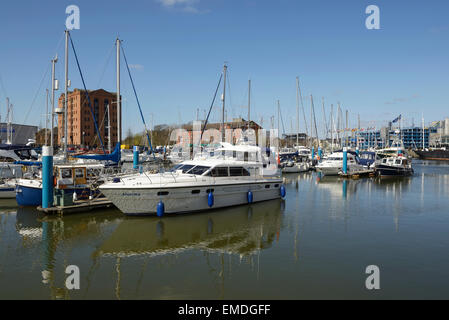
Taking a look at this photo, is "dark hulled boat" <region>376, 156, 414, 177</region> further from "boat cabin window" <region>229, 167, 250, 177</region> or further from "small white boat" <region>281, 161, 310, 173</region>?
"boat cabin window" <region>229, 167, 250, 177</region>

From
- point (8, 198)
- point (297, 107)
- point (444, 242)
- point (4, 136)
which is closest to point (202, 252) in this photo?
point (444, 242)

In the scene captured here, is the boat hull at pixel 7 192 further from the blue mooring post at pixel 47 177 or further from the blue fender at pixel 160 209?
the blue fender at pixel 160 209

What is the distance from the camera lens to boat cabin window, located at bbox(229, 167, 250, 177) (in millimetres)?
19234

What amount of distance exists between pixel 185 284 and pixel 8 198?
1680cm

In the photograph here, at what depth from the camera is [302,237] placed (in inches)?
548

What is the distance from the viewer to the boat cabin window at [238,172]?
1923 centimetres

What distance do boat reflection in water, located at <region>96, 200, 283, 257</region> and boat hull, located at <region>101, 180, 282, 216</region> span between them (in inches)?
19.4

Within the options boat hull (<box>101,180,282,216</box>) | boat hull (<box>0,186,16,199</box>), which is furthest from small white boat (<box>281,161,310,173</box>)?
boat hull (<box>0,186,16,199</box>)

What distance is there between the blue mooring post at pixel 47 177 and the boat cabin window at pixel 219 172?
8001 millimetres

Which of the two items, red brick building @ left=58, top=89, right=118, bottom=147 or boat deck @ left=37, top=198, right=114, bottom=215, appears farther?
red brick building @ left=58, top=89, right=118, bottom=147

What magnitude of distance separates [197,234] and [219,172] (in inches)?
202

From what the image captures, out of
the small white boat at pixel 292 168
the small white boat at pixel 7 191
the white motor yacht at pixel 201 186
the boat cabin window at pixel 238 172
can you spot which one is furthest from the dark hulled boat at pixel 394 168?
the small white boat at pixel 7 191

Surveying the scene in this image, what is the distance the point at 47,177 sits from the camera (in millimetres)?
15945
